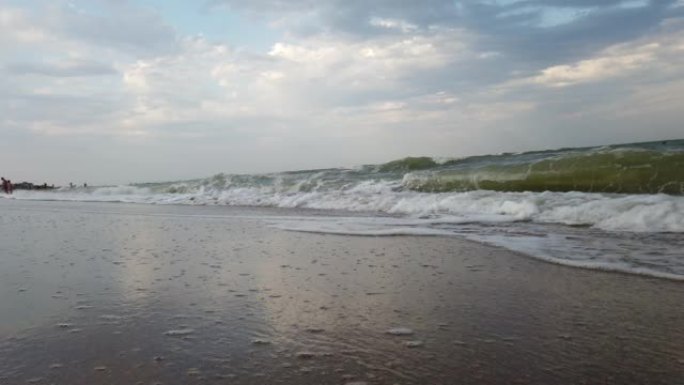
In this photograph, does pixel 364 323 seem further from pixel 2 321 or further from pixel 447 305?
pixel 2 321

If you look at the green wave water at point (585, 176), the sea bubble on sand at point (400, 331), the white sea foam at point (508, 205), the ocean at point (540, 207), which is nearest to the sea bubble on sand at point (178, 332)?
the sea bubble on sand at point (400, 331)

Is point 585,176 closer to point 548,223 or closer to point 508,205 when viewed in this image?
point 508,205

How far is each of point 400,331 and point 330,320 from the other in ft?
1.37

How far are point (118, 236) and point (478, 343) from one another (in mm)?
5663

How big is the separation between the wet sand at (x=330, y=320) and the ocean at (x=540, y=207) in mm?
1196

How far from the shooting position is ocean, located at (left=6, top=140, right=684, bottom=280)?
5500 mm

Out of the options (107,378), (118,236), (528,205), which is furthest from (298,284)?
(528,205)

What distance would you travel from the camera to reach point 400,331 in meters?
2.67

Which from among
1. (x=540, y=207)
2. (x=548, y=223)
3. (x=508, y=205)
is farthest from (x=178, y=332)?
(x=508, y=205)

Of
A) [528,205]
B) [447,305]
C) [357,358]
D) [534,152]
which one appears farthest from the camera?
[534,152]

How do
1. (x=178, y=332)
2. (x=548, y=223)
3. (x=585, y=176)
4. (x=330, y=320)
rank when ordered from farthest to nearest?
(x=585, y=176)
(x=548, y=223)
(x=330, y=320)
(x=178, y=332)

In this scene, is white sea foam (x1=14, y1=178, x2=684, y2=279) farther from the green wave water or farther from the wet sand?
the green wave water

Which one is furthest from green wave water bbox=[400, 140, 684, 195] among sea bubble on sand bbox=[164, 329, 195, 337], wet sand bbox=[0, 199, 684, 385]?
sea bubble on sand bbox=[164, 329, 195, 337]

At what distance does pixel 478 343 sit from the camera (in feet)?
8.16
